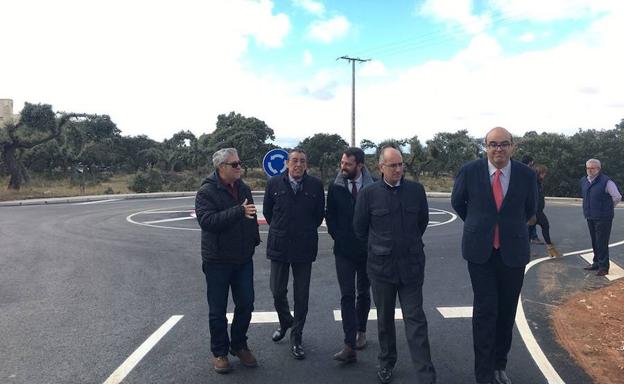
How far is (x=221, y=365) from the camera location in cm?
374

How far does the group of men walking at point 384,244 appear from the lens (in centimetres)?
350

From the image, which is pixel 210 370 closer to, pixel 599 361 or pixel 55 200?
pixel 599 361

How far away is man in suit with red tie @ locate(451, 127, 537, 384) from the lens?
350cm

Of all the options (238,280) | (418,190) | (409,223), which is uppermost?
(418,190)

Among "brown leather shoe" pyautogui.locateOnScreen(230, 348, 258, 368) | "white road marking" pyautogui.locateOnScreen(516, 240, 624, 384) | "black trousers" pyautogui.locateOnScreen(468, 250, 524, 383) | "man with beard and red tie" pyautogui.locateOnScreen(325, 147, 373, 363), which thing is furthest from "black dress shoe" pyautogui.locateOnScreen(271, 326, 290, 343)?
"white road marking" pyautogui.locateOnScreen(516, 240, 624, 384)

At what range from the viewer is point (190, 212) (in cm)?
1602

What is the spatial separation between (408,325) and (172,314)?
2971 millimetres

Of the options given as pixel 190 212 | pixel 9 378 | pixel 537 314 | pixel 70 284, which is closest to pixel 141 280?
pixel 70 284

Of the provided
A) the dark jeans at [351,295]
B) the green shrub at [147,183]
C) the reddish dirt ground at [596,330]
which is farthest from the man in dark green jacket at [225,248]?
the green shrub at [147,183]

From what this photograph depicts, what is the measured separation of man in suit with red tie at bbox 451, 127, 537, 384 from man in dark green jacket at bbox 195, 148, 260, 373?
1.89 meters

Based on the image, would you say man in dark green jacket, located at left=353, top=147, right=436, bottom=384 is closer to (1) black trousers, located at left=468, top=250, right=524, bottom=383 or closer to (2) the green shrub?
(1) black trousers, located at left=468, top=250, right=524, bottom=383

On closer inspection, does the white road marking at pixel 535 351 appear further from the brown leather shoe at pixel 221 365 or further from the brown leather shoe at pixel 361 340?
the brown leather shoe at pixel 221 365

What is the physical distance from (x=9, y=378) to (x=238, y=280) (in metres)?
2.01

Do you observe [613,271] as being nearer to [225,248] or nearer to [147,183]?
[225,248]
